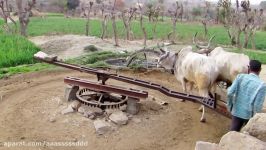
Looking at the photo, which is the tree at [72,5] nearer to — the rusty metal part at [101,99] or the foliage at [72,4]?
the foliage at [72,4]

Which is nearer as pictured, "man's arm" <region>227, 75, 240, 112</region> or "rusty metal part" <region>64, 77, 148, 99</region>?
"man's arm" <region>227, 75, 240, 112</region>

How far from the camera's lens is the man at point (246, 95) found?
6.00 metres

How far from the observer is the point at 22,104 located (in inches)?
344

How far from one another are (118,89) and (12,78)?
462 cm

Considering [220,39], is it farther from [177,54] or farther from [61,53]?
[177,54]

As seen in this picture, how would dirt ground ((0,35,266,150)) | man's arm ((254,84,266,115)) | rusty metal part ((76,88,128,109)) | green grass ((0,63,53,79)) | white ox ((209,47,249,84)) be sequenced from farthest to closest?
green grass ((0,63,53,79))
white ox ((209,47,249,84))
rusty metal part ((76,88,128,109))
dirt ground ((0,35,266,150))
man's arm ((254,84,266,115))

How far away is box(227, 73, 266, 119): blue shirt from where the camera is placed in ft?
19.7

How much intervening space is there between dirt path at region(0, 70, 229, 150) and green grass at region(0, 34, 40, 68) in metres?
3.91

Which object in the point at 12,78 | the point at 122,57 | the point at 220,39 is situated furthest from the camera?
the point at 220,39

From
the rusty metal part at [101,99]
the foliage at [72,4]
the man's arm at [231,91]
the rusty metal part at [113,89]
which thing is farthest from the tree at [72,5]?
the man's arm at [231,91]

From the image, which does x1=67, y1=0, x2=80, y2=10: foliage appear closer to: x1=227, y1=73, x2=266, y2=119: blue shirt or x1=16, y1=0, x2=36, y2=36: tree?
x1=16, y1=0, x2=36, y2=36: tree

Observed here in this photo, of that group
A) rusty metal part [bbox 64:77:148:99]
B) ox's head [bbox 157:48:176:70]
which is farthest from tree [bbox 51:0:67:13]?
rusty metal part [bbox 64:77:148:99]

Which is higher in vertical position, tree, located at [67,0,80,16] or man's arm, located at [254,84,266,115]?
man's arm, located at [254,84,266,115]

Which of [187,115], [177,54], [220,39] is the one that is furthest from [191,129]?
[220,39]
